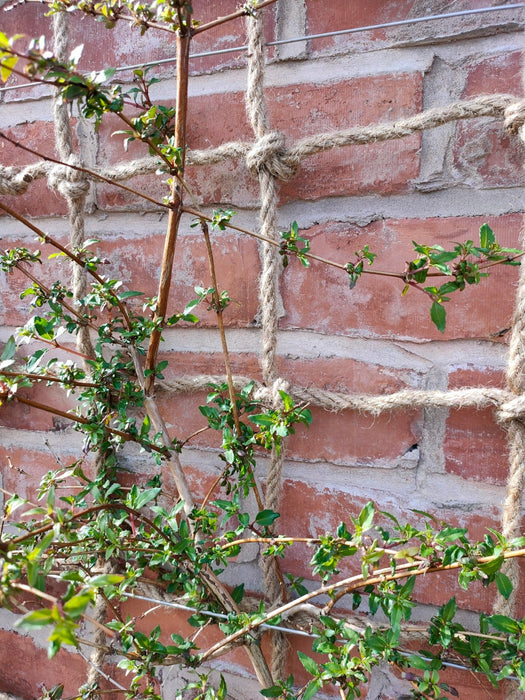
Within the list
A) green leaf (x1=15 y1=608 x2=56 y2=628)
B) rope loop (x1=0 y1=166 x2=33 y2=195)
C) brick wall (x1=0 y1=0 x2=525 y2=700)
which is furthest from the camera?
rope loop (x1=0 y1=166 x2=33 y2=195)

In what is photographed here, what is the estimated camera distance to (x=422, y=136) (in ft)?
1.85

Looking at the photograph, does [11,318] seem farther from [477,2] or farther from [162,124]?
[477,2]

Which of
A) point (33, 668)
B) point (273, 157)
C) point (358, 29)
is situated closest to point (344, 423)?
point (273, 157)

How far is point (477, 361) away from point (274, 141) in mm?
289

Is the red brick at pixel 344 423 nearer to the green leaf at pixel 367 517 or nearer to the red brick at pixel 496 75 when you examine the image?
the green leaf at pixel 367 517

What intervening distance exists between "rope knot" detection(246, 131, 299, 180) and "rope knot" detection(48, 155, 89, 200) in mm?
192

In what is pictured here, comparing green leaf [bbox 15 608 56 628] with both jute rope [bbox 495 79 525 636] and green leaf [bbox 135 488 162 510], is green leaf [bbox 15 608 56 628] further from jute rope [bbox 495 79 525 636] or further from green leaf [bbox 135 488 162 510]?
jute rope [bbox 495 79 525 636]

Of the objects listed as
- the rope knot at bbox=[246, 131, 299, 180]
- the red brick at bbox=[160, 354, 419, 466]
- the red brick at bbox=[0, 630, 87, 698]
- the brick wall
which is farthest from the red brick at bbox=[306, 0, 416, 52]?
the red brick at bbox=[0, 630, 87, 698]

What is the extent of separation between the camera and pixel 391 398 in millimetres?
558

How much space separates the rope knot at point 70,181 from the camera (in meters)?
0.63

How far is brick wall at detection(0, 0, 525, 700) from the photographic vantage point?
0.55 metres

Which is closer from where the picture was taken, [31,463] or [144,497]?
[144,497]

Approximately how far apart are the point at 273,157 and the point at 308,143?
1.4 inches

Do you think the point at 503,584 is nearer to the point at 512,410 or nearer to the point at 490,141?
the point at 512,410
